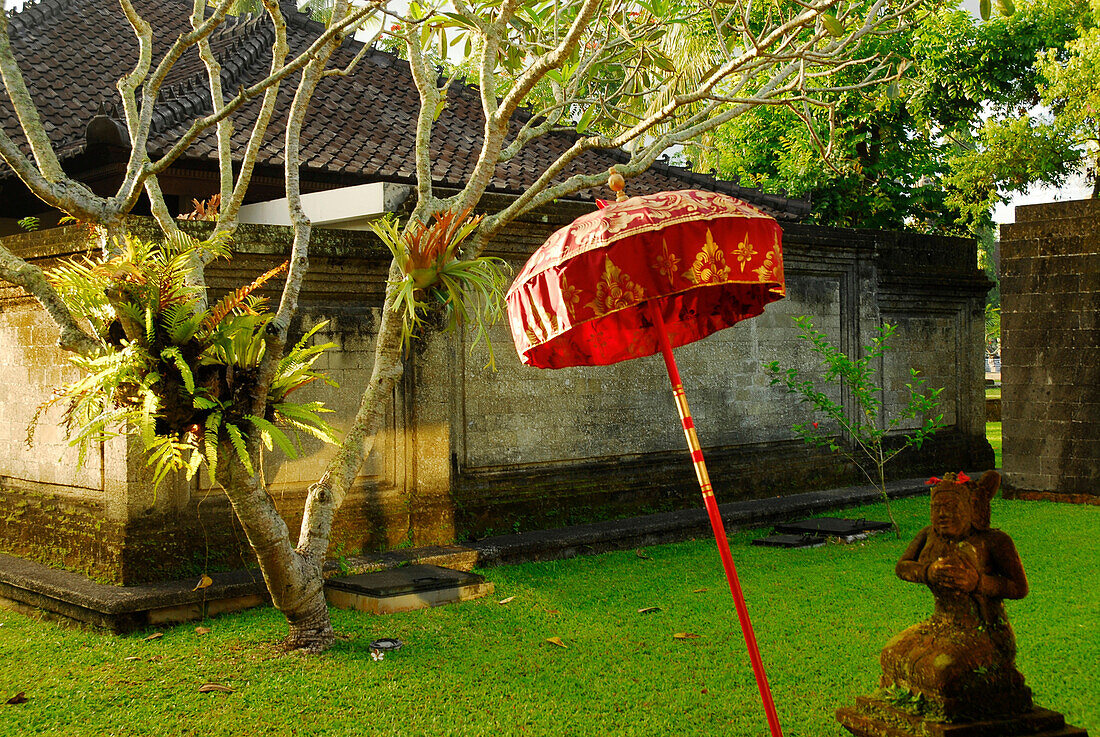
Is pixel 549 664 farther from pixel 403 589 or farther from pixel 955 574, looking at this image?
pixel 955 574

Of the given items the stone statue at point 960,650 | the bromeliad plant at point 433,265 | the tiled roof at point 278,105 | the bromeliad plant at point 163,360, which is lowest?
the stone statue at point 960,650

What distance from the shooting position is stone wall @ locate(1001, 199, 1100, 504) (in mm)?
10641

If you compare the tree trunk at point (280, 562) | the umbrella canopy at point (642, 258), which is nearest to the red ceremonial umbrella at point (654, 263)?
the umbrella canopy at point (642, 258)

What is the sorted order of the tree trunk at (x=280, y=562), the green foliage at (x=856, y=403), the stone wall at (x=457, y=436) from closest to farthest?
the tree trunk at (x=280, y=562), the stone wall at (x=457, y=436), the green foliage at (x=856, y=403)

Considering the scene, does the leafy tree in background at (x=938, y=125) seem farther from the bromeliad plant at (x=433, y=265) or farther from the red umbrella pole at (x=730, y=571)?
the red umbrella pole at (x=730, y=571)

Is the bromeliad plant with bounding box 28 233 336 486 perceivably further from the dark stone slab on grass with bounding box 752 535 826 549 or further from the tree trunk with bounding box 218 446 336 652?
the dark stone slab on grass with bounding box 752 535 826 549

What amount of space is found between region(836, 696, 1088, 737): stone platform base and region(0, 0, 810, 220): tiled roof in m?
8.13

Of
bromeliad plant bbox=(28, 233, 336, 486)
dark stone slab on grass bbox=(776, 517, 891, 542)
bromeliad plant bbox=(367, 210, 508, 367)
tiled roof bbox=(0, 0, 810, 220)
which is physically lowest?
dark stone slab on grass bbox=(776, 517, 891, 542)

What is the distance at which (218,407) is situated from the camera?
496 centimetres

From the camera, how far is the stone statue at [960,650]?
379cm

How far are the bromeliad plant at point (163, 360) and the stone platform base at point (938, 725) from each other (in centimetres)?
310

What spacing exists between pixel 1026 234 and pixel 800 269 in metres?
2.71

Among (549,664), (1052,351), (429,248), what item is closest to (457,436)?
(429,248)

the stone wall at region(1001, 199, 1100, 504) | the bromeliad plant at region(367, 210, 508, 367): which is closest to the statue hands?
the bromeliad plant at region(367, 210, 508, 367)
